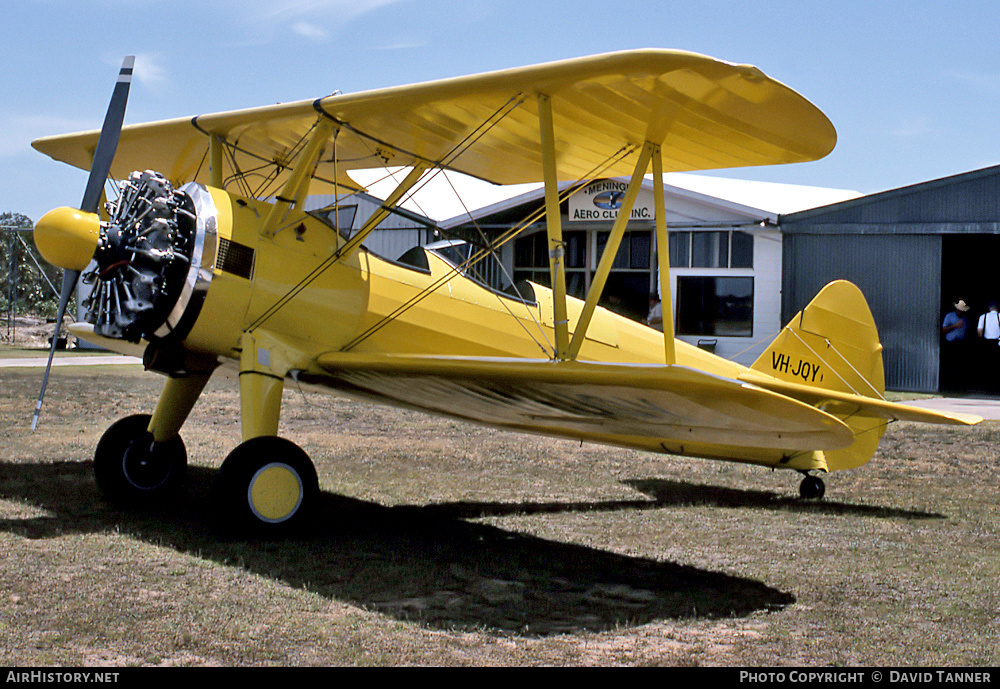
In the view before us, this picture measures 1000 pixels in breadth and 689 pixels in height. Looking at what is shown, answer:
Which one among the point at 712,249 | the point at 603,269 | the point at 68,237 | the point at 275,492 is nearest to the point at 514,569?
the point at 275,492

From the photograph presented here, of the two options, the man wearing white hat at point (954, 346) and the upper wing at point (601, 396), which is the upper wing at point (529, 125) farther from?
the man wearing white hat at point (954, 346)

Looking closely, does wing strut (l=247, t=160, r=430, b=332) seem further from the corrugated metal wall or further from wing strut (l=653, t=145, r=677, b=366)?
the corrugated metal wall

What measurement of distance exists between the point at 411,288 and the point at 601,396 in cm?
197

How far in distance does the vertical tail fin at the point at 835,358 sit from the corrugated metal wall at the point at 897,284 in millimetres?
11319

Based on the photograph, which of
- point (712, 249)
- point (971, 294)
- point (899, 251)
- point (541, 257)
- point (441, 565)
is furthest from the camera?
point (971, 294)

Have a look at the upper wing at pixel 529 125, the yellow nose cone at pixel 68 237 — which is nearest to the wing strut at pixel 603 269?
the upper wing at pixel 529 125

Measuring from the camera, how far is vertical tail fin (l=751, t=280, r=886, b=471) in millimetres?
7859

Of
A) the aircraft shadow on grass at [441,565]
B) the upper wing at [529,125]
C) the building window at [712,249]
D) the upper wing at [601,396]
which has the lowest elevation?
the aircraft shadow on grass at [441,565]

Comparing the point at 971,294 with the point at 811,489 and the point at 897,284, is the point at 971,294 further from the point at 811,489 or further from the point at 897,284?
the point at 811,489

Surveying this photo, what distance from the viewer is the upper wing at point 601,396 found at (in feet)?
15.8

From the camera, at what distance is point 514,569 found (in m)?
5.26

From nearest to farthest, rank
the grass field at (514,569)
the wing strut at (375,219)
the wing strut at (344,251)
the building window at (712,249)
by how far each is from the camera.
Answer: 1. the grass field at (514,569)
2. the wing strut at (344,251)
3. the wing strut at (375,219)
4. the building window at (712,249)

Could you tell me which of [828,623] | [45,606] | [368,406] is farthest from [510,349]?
[368,406]


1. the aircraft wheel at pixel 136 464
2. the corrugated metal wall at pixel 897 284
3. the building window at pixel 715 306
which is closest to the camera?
the aircraft wheel at pixel 136 464
